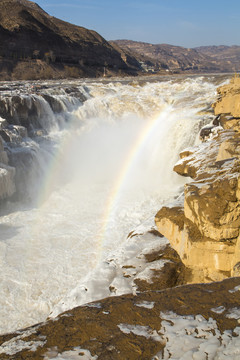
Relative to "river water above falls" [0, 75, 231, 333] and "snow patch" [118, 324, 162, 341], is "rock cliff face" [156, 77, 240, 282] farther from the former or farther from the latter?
"snow patch" [118, 324, 162, 341]

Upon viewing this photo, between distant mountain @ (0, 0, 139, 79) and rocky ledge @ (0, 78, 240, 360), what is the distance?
31.3 meters

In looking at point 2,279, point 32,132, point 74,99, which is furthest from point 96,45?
point 2,279

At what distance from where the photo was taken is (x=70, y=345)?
8.68 feet

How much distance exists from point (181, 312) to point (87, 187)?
37.8ft

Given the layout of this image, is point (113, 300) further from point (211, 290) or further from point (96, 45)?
point (96, 45)

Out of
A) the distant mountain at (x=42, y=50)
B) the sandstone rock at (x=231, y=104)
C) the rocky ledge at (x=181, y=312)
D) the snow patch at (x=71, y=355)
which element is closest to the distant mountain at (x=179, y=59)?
the distant mountain at (x=42, y=50)

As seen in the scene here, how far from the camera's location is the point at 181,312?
301 centimetres

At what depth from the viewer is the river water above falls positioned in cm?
693

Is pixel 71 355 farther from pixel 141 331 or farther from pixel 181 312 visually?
pixel 181 312

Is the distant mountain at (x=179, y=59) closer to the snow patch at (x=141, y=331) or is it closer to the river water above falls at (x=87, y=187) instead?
the river water above falls at (x=87, y=187)

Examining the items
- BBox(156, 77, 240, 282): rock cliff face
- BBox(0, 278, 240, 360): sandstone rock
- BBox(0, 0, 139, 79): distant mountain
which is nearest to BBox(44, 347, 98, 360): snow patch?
BBox(0, 278, 240, 360): sandstone rock

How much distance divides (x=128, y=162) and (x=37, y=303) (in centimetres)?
1093

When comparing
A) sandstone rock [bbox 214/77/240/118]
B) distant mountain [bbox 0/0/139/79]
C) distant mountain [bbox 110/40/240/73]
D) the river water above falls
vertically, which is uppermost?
distant mountain [bbox 110/40/240/73]

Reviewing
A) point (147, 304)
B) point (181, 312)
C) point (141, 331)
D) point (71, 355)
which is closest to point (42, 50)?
point (147, 304)
